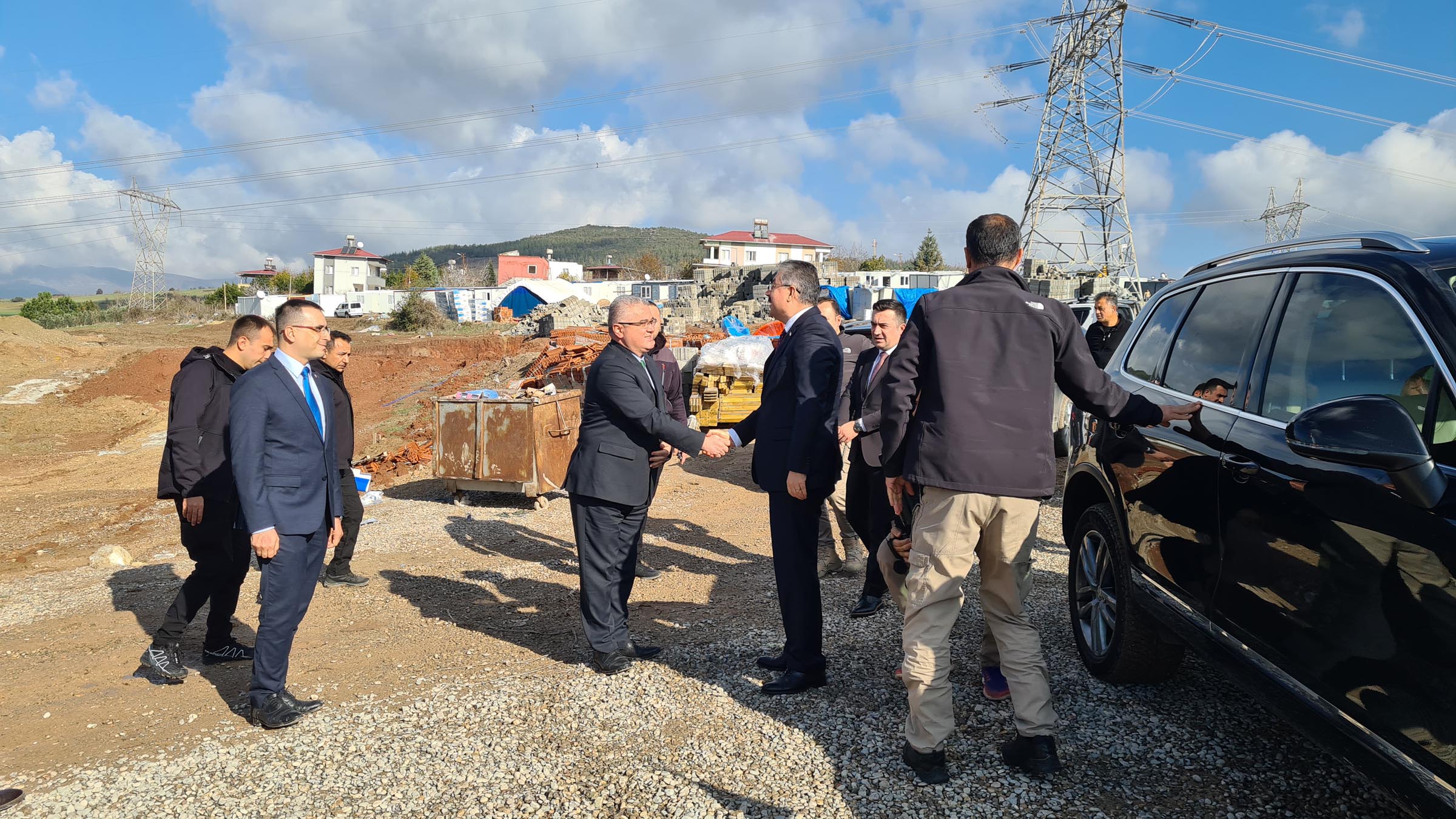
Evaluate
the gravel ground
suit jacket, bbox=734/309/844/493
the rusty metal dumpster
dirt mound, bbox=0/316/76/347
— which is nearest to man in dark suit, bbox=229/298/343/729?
the gravel ground

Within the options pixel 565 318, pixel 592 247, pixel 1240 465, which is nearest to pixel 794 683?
pixel 1240 465

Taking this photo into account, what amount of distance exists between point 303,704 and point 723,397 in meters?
9.86

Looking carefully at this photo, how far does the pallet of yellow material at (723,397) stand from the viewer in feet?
44.2

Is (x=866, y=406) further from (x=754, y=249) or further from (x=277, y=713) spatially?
(x=754, y=249)

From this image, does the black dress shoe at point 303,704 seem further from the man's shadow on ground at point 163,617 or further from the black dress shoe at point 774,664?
the black dress shoe at point 774,664

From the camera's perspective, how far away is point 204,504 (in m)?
4.61

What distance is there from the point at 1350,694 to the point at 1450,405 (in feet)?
2.64

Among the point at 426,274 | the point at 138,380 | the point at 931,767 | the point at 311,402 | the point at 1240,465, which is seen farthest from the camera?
the point at 426,274

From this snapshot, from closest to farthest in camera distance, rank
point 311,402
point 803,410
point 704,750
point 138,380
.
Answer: point 704,750 → point 803,410 → point 311,402 → point 138,380

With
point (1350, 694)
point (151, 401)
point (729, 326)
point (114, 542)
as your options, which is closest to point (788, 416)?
point (1350, 694)

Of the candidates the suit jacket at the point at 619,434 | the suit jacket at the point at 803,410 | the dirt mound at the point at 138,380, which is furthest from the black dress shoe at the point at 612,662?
the dirt mound at the point at 138,380

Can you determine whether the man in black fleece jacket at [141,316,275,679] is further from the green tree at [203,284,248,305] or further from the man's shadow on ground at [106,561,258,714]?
the green tree at [203,284,248,305]

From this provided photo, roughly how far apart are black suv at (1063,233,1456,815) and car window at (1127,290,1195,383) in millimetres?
31

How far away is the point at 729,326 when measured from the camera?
19578 millimetres
